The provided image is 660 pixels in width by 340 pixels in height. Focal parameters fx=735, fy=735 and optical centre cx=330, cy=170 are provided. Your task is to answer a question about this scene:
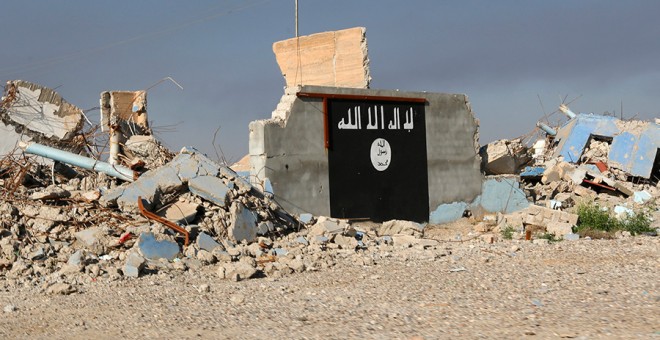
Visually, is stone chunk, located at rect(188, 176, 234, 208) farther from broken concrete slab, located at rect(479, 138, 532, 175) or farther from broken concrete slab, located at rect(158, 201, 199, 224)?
broken concrete slab, located at rect(479, 138, 532, 175)

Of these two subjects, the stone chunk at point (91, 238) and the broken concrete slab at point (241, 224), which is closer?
the stone chunk at point (91, 238)

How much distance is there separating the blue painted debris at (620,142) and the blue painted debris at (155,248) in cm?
1557

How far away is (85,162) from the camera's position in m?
11.3

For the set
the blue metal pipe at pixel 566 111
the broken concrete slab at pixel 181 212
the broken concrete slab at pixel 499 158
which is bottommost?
the broken concrete slab at pixel 181 212

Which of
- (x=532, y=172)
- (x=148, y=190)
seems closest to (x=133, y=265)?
(x=148, y=190)

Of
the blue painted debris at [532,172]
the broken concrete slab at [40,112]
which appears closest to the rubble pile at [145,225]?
the broken concrete slab at [40,112]

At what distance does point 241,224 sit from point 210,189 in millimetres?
703

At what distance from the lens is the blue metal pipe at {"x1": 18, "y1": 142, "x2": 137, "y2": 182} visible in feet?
36.5

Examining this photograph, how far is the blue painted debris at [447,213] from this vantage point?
14211mm

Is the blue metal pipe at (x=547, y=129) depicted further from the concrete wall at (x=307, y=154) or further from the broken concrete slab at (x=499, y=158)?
the concrete wall at (x=307, y=154)

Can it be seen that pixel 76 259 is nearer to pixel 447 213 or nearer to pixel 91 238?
pixel 91 238

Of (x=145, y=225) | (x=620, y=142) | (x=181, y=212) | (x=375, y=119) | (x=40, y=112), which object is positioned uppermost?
(x=40, y=112)

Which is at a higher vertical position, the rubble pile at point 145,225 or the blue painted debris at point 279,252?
the rubble pile at point 145,225

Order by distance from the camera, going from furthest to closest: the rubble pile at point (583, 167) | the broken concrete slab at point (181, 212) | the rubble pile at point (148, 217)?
the rubble pile at point (583, 167) → the broken concrete slab at point (181, 212) → the rubble pile at point (148, 217)
